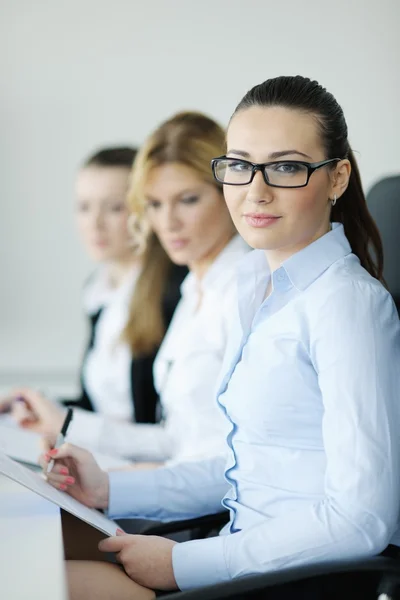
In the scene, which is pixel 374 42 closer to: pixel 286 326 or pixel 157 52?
pixel 157 52

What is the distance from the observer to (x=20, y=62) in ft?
10.6

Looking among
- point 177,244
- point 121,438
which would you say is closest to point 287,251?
point 177,244

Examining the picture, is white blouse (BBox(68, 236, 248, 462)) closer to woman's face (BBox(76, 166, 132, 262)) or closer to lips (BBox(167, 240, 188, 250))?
lips (BBox(167, 240, 188, 250))

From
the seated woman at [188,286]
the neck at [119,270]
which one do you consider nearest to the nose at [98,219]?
the neck at [119,270]

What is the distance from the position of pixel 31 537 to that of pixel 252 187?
543mm

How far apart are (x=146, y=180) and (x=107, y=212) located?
0.68 metres

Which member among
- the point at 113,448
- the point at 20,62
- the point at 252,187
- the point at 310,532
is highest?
the point at 20,62

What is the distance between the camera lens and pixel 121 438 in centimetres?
190

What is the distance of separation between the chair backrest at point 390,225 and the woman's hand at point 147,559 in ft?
1.98

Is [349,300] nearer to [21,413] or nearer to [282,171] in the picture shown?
[282,171]

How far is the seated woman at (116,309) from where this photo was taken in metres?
2.12

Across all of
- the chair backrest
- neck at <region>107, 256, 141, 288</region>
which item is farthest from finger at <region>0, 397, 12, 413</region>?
the chair backrest

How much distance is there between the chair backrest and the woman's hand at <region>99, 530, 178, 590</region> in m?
0.60

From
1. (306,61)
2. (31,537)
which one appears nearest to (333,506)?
(31,537)
